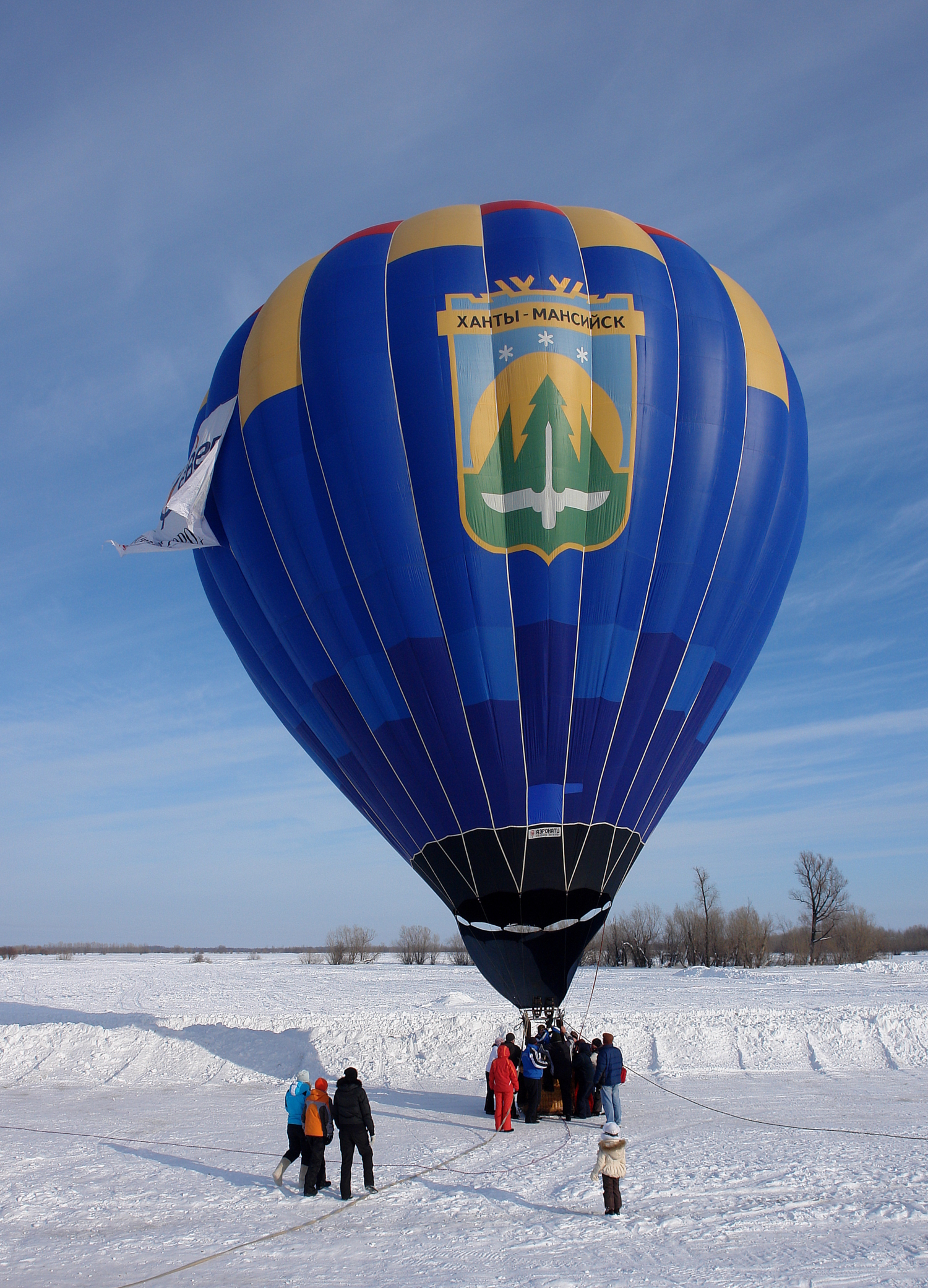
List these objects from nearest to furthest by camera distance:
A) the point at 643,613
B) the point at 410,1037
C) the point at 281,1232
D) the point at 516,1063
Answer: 1. the point at 281,1232
2. the point at 516,1063
3. the point at 643,613
4. the point at 410,1037

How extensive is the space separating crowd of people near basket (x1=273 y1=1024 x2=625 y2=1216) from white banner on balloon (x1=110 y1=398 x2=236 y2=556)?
785cm

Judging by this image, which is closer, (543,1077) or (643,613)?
(543,1077)

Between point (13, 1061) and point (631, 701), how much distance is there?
456 inches

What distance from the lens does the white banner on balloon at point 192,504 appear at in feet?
43.8

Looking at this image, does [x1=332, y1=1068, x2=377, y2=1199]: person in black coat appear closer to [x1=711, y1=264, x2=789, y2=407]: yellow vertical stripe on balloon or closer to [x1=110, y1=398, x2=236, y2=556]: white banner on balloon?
[x1=110, y1=398, x2=236, y2=556]: white banner on balloon

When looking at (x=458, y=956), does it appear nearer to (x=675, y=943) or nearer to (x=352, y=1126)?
(x=675, y=943)

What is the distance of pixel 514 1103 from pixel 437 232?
1172cm

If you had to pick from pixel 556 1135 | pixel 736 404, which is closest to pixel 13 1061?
pixel 556 1135

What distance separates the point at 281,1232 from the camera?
20.6ft

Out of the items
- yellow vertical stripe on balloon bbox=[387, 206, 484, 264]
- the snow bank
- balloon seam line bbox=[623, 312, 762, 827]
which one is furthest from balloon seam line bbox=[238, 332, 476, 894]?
the snow bank

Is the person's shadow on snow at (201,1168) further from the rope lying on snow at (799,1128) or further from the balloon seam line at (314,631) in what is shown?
the rope lying on snow at (799,1128)

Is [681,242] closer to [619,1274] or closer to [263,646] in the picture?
[263,646]

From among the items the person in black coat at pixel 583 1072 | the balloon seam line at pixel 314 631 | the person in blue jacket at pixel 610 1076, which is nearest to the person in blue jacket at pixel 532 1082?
the person in black coat at pixel 583 1072

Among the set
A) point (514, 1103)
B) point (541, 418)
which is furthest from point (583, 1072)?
point (541, 418)
